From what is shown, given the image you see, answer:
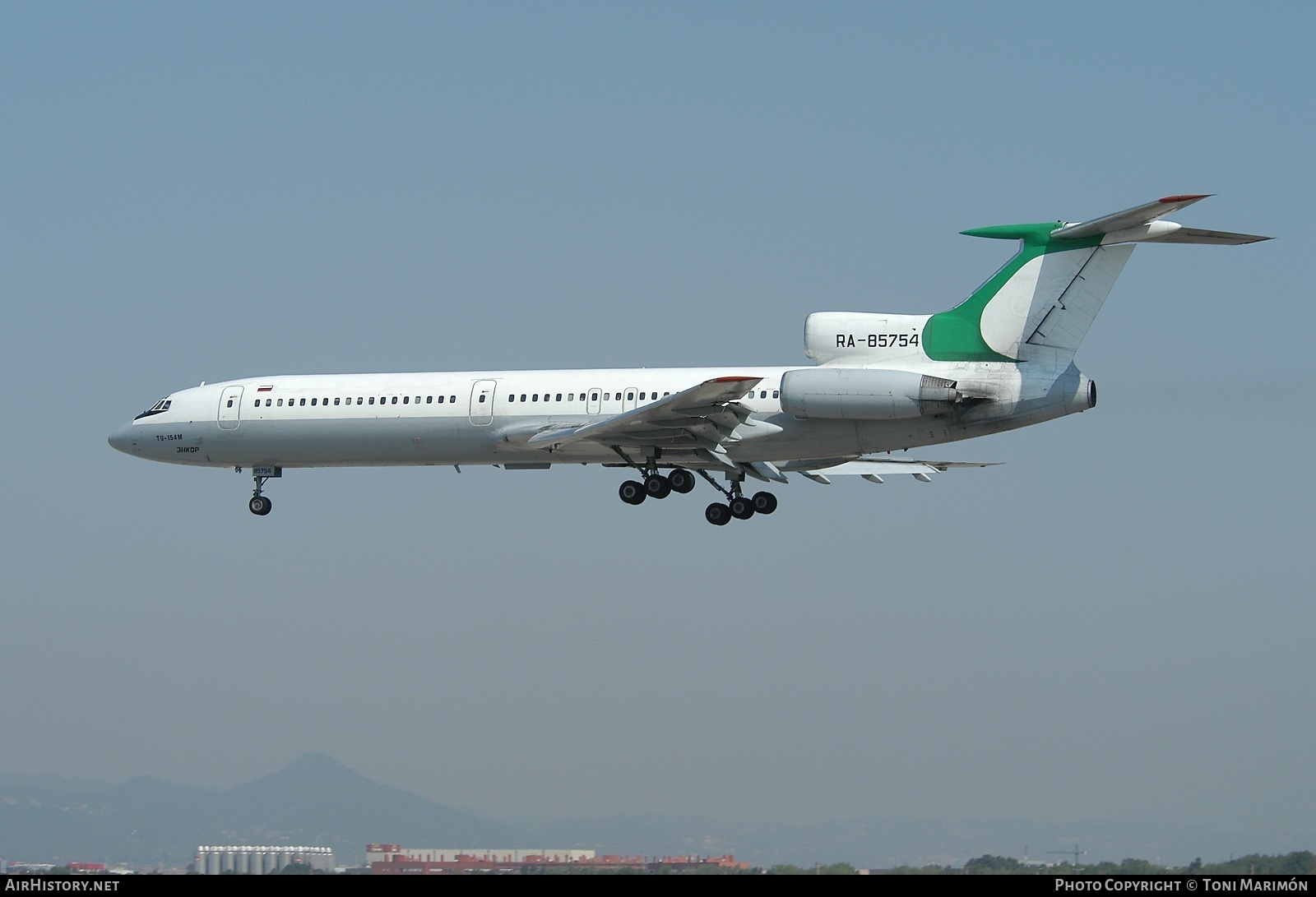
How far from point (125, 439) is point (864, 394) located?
19.5 meters

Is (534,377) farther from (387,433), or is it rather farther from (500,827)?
(500,827)

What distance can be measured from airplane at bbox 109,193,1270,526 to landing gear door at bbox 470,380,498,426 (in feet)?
0.14

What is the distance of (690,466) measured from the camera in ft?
122

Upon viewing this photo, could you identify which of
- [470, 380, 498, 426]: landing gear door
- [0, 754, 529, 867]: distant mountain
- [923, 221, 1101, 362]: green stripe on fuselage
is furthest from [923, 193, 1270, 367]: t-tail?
[0, 754, 529, 867]: distant mountain

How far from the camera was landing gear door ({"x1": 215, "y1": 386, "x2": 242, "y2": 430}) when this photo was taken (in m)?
38.8

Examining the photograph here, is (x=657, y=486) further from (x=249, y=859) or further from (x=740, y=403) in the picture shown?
(x=249, y=859)

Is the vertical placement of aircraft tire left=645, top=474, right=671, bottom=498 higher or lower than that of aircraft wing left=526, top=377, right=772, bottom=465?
lower

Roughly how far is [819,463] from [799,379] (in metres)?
6.21

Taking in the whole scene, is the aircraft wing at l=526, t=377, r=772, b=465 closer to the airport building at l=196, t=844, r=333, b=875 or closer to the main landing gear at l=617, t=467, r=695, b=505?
the main landing gear at l=617, t=467, r=695, b=505

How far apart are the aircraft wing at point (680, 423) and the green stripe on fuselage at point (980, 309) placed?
13.4ft

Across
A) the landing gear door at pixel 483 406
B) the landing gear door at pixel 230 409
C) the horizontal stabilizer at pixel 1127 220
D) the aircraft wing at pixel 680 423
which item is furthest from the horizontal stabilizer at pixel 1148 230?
the landing gear door at pixel 230 409

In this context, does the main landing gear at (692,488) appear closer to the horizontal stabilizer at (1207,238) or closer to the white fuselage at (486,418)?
the white fuselage at (486,418)

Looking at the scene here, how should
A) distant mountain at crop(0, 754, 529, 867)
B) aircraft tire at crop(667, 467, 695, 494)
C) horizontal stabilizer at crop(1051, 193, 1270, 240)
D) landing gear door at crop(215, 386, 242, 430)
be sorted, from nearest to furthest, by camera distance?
horizontal stabilizer at crop(1051, 193, 1270, 240), aircraft tire at crop(667, 467, 695, 494), landing gear door at crop(215, 386, 242, 430), distant mountain at crop(0, 754, 529, 867)
